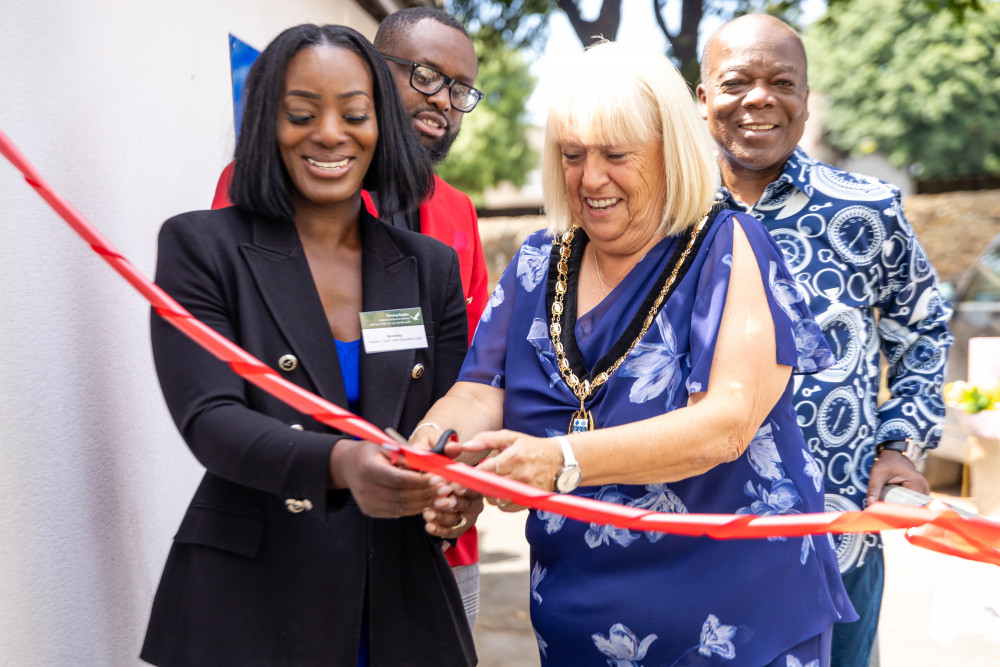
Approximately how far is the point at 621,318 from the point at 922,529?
0.73 m

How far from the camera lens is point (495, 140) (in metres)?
35.4

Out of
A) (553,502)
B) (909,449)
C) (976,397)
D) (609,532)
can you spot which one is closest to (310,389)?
(553,502)

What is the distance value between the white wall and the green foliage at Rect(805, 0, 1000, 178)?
101 feet

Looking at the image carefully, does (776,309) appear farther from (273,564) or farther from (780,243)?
(273,564)

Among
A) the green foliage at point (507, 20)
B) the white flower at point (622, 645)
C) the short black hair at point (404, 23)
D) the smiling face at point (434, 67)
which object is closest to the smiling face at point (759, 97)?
the smiling face at point (434, 67)

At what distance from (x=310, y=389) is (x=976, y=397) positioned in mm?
3927

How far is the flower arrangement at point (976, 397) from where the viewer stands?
4.51m

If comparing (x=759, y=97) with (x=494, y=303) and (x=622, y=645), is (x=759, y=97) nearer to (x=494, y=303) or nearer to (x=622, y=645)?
(x=494, y=303)

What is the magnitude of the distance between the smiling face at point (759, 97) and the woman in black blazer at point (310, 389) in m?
1.23

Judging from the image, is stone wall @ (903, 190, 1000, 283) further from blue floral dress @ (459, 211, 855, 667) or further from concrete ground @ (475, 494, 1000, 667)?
blue floral dress @ (459, 211, 855, 667)

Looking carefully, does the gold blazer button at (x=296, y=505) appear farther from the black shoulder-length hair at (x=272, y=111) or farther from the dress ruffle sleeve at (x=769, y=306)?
the dress ruffle sleeve at (x=769, y=306)

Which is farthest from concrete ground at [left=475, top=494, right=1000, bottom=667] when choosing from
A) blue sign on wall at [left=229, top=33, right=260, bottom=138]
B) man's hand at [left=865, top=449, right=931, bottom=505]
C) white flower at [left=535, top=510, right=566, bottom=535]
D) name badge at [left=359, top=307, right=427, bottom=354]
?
blue sign on wall at [left=229, top=33, right=260, bottom=138]

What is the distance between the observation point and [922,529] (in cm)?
156

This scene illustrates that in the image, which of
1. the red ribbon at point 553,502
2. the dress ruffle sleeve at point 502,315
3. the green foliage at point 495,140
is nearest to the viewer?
the red ribbon at point 553,502
